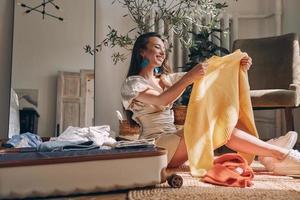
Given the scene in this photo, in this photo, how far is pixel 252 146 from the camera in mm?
1319

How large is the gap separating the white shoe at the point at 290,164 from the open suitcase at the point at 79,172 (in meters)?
0.48

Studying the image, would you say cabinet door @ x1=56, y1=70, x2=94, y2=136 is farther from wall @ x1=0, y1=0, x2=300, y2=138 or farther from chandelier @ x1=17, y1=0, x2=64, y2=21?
chandelier @ x1=17, y1=0, x2=64, y2=21

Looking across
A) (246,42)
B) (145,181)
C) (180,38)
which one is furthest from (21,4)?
(145,181)

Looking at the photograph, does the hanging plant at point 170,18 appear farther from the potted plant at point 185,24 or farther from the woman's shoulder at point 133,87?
the woman's shoulder at point 133,87

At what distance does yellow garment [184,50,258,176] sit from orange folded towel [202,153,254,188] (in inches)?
1.3

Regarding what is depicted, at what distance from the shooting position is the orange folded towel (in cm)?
113

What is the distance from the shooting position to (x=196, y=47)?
8.41 feet

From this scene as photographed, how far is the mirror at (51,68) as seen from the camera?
2.57 m

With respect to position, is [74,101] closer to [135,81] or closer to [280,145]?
[135,81]

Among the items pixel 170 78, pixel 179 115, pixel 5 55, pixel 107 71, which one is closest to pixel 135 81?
pixel 170 78

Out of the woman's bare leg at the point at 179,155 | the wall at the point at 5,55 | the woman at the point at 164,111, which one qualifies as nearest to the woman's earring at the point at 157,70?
the woman at the point at 164,111

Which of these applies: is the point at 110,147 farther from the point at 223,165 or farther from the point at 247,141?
the point at 247,141

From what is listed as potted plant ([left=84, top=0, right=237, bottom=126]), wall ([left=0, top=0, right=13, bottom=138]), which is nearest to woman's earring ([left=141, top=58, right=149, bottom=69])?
potted plant ([left=84, top=0, right=237, bottom=126])

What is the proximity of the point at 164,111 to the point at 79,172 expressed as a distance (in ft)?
1.91
